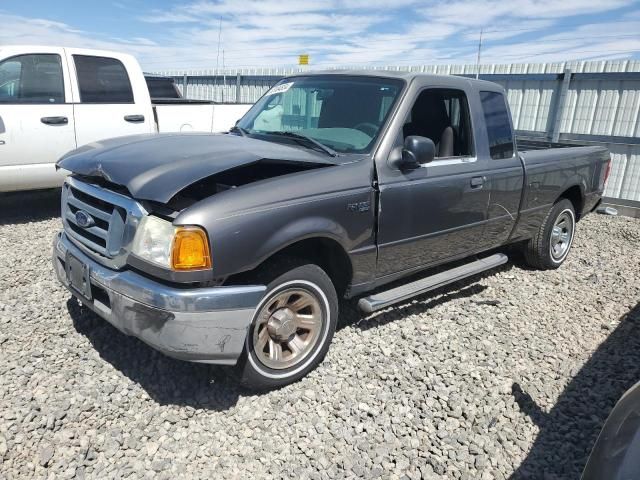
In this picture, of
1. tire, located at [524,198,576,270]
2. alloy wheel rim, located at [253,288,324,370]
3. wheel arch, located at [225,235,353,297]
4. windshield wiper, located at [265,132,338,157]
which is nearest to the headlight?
wheel arch, located at [225,235,353,297]

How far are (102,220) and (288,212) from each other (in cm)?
113

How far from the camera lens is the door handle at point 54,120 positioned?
593 centimetres

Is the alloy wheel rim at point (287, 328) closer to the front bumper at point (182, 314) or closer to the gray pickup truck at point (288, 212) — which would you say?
the gray pickup truck at point (288, 212)

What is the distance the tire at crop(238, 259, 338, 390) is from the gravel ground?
0.14 metres

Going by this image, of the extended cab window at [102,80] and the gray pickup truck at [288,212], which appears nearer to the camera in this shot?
the gray pickup truck at [288,212]

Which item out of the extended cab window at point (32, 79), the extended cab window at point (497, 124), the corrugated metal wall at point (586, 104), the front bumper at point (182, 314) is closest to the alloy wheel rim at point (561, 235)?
the extended cab window at point (497, 124)

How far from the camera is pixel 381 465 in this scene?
261cm

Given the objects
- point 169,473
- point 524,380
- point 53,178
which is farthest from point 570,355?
point 53,178

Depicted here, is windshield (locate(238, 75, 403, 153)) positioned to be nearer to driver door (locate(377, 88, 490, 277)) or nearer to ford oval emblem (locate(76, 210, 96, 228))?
driver door (locate(377, 88, 490, 277))

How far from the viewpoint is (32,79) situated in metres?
5.91

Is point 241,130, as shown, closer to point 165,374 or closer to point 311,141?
point 311,141

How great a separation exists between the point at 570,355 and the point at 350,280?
72.3 inches

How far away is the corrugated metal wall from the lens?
8.26 meters

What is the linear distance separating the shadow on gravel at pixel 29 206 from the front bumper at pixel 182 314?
4336 mm
